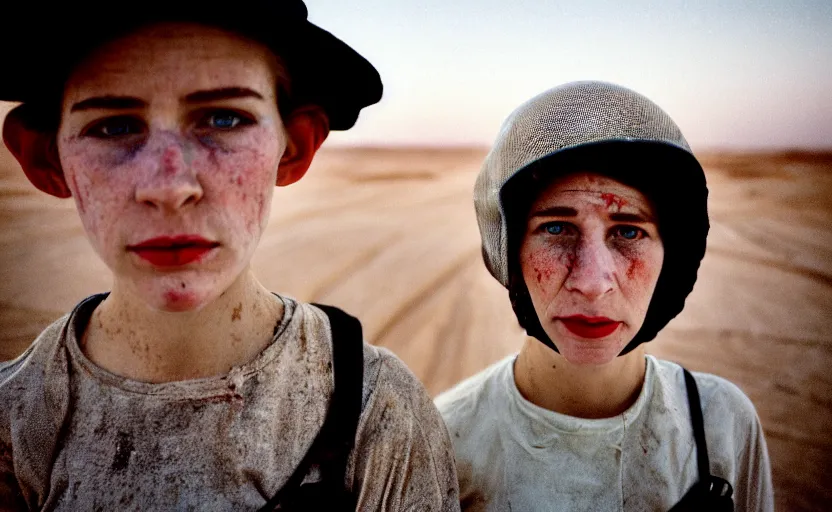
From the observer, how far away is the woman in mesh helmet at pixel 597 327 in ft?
5.94

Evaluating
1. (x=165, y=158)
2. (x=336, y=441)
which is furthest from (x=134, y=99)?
(x=336, y=441)

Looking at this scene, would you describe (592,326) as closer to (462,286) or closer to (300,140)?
(300,140)

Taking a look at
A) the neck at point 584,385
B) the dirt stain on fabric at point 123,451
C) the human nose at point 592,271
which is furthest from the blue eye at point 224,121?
the neck at point 584,385

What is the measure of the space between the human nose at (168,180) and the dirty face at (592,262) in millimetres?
1070

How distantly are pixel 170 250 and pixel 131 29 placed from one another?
0.53 m

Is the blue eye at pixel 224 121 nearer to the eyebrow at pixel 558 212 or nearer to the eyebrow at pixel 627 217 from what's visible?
the eyebrow at pixel 558 212

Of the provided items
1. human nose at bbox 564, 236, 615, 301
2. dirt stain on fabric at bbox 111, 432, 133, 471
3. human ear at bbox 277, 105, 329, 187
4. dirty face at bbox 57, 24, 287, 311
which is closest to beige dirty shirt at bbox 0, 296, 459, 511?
dirt stain on fabric at bbox 111, 432, 133, 471

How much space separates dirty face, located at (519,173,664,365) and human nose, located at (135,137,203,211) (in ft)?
3.51

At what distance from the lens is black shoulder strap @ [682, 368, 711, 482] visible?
2.01 meters

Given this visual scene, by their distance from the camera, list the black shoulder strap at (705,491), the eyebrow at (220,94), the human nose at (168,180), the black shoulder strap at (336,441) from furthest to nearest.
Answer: the black shoulder strap at (705,491) → the black shoulder strap at (336,441) → the eyebrow at (220,94) → the human nose at (168,180)

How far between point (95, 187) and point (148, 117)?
21 centimetres

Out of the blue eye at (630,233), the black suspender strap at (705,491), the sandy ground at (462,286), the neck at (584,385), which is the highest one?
the blue eye at (630,233)

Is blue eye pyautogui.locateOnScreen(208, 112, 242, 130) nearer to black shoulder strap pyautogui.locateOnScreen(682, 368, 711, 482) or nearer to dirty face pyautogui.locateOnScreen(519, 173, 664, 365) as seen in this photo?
dirty face pyautogui.locateOnScreen(519, 173, 664, 365)

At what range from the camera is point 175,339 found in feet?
5.06
